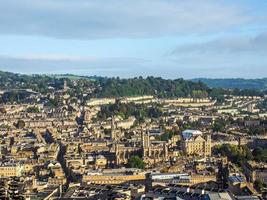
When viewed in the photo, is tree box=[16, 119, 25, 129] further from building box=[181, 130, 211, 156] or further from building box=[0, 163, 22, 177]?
building box=[0, 163, 22, 177]

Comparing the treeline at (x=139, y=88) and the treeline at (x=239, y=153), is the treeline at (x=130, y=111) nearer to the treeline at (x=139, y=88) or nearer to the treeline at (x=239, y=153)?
the treeline at (x=139, y=88)

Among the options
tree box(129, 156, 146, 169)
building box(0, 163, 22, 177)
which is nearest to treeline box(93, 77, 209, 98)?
tree box(129, 156, 146, 169)

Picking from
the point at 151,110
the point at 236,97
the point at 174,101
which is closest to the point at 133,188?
the point at 151,110

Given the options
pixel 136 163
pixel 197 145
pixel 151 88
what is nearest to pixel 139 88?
pixel 151 88

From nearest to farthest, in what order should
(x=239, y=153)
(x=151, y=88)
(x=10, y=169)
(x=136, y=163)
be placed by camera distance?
(x=10, y=169), (x=136, y=163), (x=239, y=153), (x=151, y=88)

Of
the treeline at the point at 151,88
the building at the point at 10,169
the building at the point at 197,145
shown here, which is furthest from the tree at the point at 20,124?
the treeline at the point at 151,88

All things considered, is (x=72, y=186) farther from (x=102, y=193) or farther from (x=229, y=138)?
(x=229, y=138)

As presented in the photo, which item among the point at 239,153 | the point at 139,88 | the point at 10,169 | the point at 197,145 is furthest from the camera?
the point at 139,88

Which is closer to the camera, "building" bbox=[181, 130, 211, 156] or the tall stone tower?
the tall stone tower

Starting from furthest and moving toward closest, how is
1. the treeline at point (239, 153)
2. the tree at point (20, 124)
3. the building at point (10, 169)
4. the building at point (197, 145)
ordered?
the tree at point (20, 124) < the building at point (197, 145) < the treeline at point (239, 153) < the building at point (10, 169)

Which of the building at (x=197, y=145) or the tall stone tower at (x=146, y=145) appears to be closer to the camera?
the tall stone tower at (x=146, y=145)

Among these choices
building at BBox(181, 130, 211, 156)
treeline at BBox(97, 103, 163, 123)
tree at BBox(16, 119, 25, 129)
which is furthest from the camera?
treeline at BBox(97, 103, 163, 123)

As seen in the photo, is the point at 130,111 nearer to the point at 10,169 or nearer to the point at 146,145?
the point at 146,145

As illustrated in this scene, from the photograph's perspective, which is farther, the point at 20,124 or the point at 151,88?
the point at 151,88
